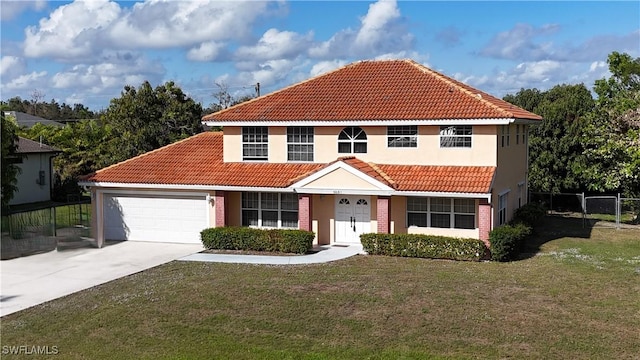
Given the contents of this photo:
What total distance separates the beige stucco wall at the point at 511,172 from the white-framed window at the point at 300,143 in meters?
7.35

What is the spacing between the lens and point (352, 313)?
50.9 ft

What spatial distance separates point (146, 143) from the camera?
128 ft

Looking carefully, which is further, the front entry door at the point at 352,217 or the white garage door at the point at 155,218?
the white garage door at the point at 155,218

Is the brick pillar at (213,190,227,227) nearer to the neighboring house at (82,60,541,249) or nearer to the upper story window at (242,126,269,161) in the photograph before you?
the neighboring house at (82,60,541,249)

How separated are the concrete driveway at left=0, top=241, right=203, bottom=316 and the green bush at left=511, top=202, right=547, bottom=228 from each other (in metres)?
13.4

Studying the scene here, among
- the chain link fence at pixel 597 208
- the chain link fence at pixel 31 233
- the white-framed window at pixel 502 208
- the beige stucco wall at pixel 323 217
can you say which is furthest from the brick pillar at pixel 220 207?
the chain link fence at pixel 597 208

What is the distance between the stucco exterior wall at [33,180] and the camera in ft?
129

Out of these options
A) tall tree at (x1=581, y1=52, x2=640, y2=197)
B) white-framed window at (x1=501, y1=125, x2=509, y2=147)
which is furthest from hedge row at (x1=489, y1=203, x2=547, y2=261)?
tall tree at (x1=581, y1=52, x2=640, y2=197)

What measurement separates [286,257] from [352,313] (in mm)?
7421

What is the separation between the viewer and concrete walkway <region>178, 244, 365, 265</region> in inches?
862

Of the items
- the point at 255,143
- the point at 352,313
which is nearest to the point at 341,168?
the point at 255,143

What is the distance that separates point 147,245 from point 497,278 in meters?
14.1

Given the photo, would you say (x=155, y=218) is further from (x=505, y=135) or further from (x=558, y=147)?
(x=558, y=147)

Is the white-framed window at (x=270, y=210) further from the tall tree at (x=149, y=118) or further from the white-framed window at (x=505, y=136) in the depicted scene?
the tall tree at (x=149, y=118)
